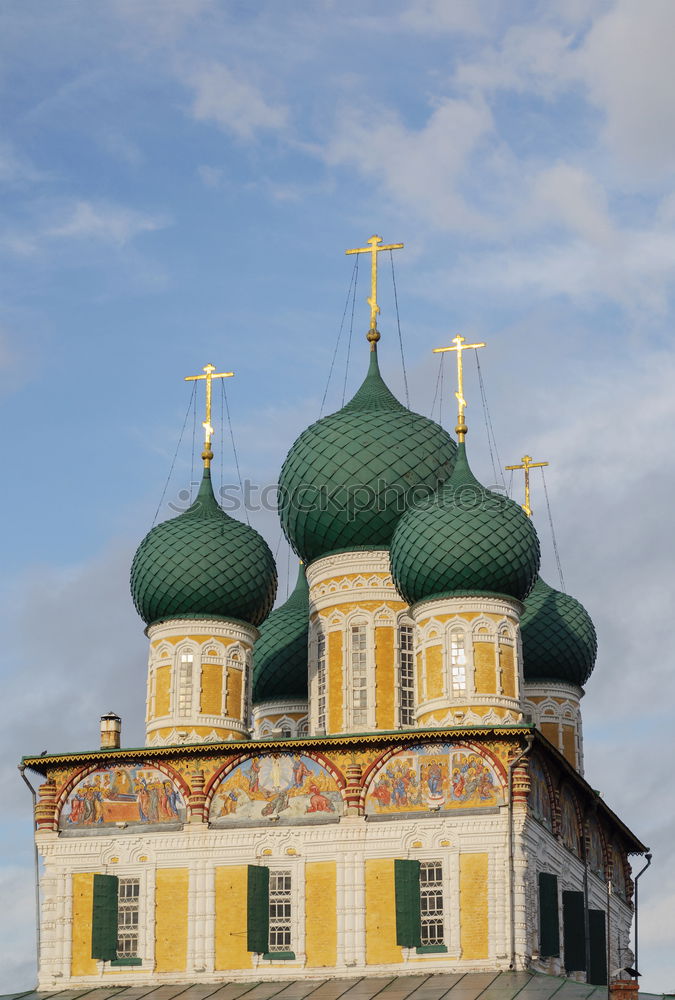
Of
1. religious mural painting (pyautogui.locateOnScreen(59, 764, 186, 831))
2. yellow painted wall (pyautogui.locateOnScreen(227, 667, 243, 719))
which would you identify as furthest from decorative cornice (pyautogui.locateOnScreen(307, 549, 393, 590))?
religious mural painting (pyautogui.locateOnScreen(59, 764, 186, 831))

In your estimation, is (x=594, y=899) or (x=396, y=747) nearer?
(x=396, y=747)

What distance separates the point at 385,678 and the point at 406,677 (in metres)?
0.40

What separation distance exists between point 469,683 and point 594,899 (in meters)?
5.76

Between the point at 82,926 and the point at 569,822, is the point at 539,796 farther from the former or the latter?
the point at 82,926

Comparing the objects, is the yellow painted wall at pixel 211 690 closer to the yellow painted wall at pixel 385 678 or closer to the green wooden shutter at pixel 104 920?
the yellow painted wall at pixel 385 678

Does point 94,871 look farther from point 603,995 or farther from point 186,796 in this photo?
point 603,995

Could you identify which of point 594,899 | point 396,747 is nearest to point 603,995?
point 396,747

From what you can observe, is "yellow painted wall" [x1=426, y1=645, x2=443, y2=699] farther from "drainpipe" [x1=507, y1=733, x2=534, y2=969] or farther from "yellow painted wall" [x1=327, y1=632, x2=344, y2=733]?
"drainpipe" [x1=507, y1=733, x2=534, y2=969]

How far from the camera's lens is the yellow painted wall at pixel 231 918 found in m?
30.1

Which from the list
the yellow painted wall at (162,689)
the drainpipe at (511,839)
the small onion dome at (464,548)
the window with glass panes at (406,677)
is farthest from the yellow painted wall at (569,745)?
the drainpipe at (511,839)

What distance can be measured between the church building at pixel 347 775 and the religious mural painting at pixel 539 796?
0.31ft

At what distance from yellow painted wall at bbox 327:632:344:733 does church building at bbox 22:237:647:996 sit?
0.13 ft

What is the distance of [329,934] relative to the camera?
29.8 metres

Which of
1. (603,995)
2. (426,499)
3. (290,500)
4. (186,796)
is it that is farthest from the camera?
(290,500)
